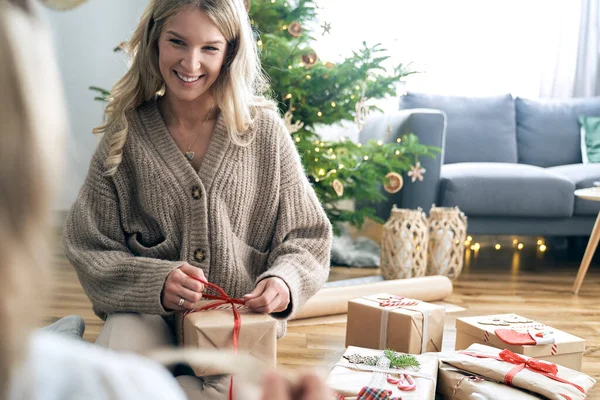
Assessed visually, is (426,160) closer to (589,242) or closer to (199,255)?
(589,242)

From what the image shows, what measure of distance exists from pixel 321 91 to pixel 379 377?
1714mm

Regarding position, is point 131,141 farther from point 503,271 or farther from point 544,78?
point 544,78

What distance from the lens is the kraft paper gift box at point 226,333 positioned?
1329 mm

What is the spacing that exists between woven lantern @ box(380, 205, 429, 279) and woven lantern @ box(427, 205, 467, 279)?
8 centimetres

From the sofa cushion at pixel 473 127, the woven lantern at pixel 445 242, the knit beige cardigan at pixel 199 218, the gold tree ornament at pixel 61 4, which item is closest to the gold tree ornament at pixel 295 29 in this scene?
the woven lantern at pixel 445 242

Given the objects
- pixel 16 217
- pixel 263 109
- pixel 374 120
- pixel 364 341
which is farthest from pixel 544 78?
pixel 16 217

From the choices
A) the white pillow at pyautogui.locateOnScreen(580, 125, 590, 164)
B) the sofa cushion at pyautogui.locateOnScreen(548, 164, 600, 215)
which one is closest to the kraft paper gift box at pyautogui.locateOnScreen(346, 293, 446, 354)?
the sofa cushion at pyautogui.locateOnScreen(548, 164, 600, 215)

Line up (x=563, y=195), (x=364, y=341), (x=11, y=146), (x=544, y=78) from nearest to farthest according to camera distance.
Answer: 1. (x=11, y=146)
2. (x=364, y=341)
3. (x=563, y=195)
4. (x=544, y=78)

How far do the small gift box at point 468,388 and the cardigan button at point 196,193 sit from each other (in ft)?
2.44

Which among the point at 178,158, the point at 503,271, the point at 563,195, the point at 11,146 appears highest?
the point at 11,146

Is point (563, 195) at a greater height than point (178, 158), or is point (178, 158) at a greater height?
point (178, 158)

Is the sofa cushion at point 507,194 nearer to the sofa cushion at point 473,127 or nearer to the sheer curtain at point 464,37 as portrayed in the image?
the sofa cushion at point 473,127

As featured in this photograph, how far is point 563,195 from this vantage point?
3.57 meters

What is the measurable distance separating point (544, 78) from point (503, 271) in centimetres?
174
